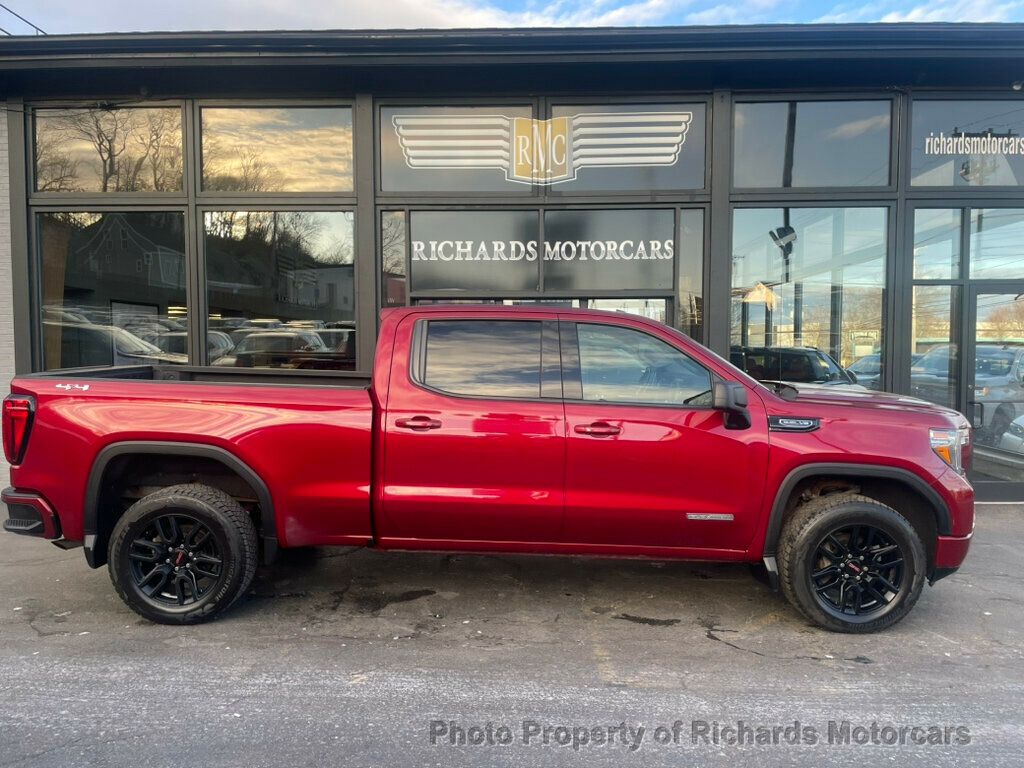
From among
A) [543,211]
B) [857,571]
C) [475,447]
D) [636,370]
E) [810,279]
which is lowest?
[857,571]

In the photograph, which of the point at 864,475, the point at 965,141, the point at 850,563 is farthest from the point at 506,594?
the point at 965,141

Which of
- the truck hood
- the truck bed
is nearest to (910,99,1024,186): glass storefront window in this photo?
the truck hood

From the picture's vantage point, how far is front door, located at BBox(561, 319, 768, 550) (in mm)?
3844

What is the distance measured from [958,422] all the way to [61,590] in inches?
237

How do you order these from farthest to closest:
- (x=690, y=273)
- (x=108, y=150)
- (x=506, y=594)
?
1. (x=108, y=150)
2. (x=690, y=273)
3. (x=506, y=594)

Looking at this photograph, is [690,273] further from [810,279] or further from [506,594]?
[506,594]

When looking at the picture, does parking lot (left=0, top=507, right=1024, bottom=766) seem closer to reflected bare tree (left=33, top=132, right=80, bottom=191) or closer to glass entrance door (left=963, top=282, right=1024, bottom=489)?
glass entrance door (left=963, top=282, right=1024, bottom=489)

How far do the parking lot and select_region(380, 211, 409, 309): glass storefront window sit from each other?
371 cm

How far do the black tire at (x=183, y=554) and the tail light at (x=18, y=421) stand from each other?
0.72 meters

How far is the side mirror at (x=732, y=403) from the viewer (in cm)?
368

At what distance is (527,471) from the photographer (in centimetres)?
389

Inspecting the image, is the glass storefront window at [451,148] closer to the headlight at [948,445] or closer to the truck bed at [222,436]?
the truck bed at [222,436]

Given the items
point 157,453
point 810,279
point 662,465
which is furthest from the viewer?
point 810,279

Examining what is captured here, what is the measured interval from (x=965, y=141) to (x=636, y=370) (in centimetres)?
632
